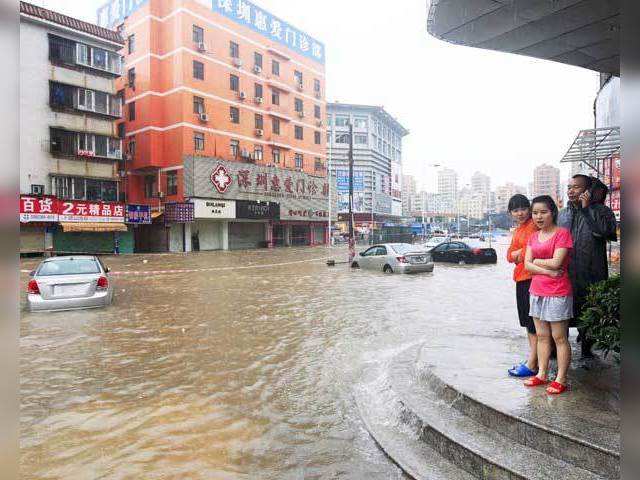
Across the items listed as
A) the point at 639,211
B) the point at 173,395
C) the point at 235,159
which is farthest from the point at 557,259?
the point at 235,159

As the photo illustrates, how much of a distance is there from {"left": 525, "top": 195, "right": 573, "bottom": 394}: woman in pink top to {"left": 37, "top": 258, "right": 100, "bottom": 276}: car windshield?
9635 mm

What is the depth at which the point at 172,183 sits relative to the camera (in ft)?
115

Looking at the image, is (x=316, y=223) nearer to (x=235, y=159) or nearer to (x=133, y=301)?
(x=235, y=159)

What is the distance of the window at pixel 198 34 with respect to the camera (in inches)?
1404

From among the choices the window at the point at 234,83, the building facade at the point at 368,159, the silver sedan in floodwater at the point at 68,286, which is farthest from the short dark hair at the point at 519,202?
the building facade at the point at 368,159

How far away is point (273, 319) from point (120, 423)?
4958mm

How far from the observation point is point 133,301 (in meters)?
11.6

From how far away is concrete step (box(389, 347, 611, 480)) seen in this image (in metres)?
3.20

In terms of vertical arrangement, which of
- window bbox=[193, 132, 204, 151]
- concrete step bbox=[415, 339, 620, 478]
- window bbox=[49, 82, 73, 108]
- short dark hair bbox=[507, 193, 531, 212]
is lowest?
concrete step bbox=[415, 339, 620, 478]

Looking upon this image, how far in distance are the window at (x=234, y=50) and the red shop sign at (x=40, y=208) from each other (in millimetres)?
19806

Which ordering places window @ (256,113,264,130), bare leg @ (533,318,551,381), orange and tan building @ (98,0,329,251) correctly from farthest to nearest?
window @ (256,113,264,130) < orange and tan building @ (98,0,329,251) < bare leg @ (533,318,551,381)

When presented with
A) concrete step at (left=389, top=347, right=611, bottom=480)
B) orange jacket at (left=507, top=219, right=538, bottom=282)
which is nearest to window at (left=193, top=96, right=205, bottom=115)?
Result: orange jacket at (left=507, top=219, right=538, bottom=282)

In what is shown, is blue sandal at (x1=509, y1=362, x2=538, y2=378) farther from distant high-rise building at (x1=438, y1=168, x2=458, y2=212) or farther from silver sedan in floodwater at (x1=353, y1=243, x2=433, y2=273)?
distant high-rise building at (x1=438, y1=168, x2=458, y2=212)

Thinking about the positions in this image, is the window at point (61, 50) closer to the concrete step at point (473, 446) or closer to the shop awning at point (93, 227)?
the shop awning at point (93, 227)
